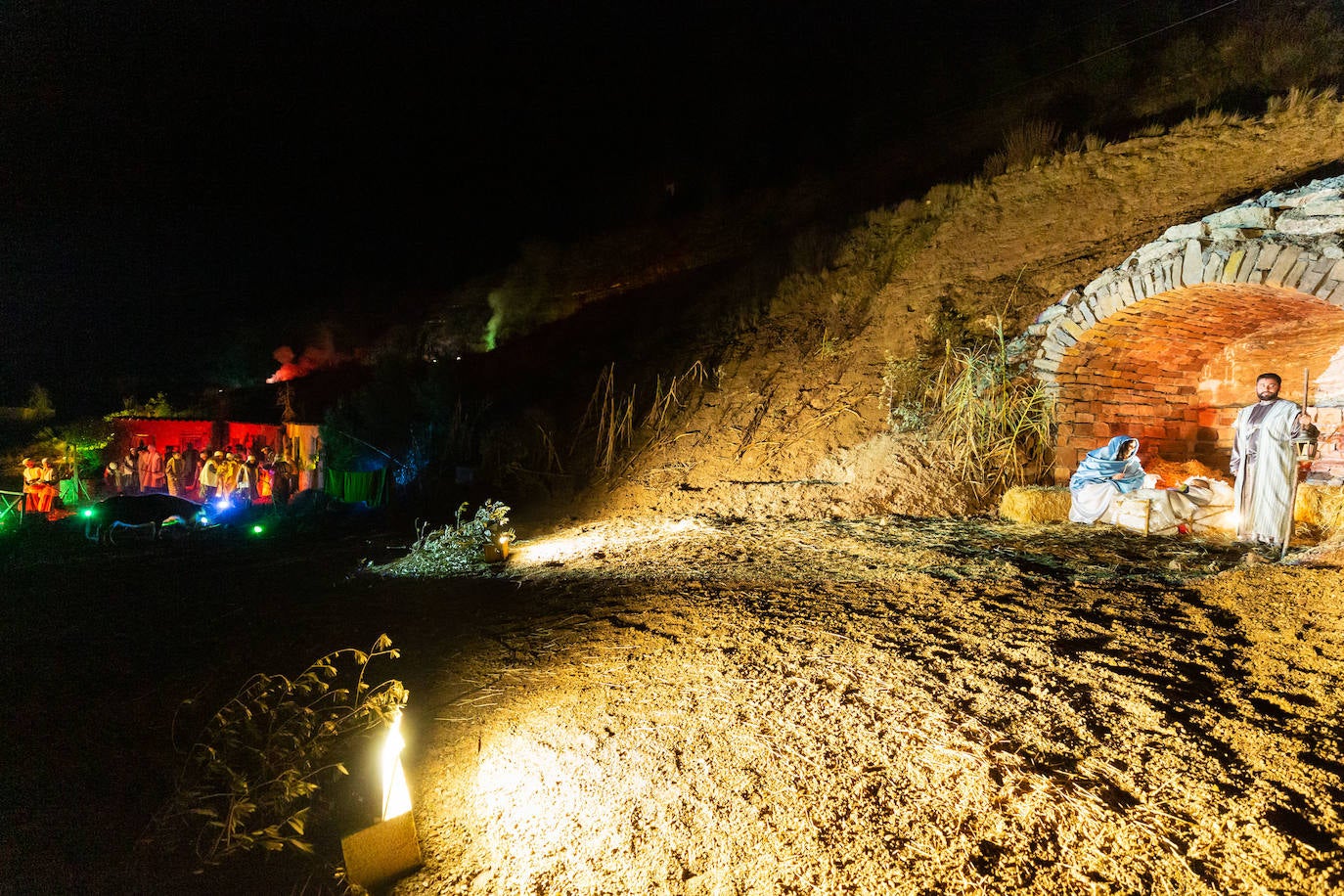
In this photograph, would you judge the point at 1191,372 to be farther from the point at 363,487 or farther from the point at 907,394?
the point at 363,487

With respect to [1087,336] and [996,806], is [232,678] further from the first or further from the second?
[1087,336]

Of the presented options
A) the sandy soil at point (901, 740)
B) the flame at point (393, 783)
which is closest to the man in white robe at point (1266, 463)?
the sandy soil at point (901, 740)

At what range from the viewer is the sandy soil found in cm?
175

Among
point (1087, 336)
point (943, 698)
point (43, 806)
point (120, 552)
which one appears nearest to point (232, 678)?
point (43, 806)

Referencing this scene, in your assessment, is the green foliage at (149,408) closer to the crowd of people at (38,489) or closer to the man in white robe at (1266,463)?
the crowd of people at (38,489)

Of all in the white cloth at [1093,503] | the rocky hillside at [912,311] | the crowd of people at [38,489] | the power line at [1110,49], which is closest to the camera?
the white cloth at [1093,503]

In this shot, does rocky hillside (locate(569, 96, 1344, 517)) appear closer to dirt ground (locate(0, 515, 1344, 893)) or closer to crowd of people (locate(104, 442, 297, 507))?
dirt ground (locate(0, 515, 1344, 893))

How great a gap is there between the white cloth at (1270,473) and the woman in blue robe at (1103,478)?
0.86 meters

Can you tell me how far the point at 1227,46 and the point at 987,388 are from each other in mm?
10062

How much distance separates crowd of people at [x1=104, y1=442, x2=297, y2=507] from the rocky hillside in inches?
318

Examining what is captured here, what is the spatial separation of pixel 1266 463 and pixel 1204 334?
2446 millimetres

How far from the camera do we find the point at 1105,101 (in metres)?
12.6

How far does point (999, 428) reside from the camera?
7.30 m

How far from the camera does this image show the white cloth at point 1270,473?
203 inches
